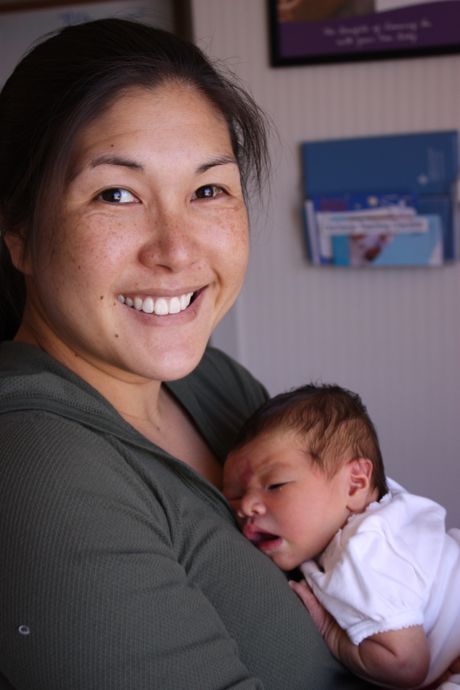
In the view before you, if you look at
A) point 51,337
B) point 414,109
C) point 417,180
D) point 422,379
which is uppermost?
point 414,109

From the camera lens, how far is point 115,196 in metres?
1.09

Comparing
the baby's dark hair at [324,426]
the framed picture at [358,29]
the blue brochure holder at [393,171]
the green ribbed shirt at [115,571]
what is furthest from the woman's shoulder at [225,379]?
the framed picture at [358,29]

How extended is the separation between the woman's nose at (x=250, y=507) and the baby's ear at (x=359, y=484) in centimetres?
15

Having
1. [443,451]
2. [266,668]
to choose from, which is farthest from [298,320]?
[266,668]

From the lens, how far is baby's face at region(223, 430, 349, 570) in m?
1.28

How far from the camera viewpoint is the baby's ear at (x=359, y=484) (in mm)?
1337

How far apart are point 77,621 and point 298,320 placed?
228 cm

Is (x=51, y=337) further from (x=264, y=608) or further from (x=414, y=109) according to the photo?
(x=414, y=109)

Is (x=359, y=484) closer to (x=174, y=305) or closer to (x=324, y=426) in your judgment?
(x=324, y=426)

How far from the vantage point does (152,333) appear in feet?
3.78

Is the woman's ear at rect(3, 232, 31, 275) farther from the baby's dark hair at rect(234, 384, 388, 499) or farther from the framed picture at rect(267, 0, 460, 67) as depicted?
the framed picture at rect(267, 0, 460, 67)

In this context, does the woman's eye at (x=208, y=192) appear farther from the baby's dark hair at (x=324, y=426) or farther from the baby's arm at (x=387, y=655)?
the baby's arm at (x=387, y=655)

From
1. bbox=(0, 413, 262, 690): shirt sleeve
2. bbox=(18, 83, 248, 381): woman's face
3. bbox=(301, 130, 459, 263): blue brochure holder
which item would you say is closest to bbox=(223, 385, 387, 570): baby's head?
bbox=(18, 83, 248, 381): woman's face

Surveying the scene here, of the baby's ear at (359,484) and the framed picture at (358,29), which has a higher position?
the framed picture at (358,29)
